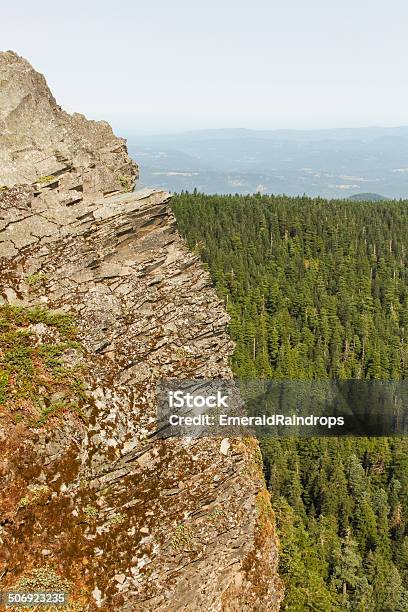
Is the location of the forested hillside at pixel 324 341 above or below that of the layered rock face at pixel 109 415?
below

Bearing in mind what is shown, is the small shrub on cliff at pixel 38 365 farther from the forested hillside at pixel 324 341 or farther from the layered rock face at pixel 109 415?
the forested hillside at pixel 324 341

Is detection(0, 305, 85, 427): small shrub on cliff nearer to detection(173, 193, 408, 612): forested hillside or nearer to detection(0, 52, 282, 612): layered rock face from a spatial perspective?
detection(0, 52, 282, 612): layered rock face

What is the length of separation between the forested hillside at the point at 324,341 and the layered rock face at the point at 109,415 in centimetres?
1417

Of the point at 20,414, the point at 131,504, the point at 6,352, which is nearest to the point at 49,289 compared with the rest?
the point at 6,352

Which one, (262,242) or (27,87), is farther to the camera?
(262,242)

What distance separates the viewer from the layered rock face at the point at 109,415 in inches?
521

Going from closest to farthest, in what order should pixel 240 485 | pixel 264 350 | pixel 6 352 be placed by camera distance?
pixel 6 352 < pixel 240 485 < pixel 264 350

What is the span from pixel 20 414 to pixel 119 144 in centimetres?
1629

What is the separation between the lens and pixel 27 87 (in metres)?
20.5

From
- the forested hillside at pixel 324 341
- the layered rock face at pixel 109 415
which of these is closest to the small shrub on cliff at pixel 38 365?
the layered rock face at pixel 109 415

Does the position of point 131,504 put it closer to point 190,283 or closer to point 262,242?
point 190,283

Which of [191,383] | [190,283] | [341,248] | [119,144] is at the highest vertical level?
[119,144]

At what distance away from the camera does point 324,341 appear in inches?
4596

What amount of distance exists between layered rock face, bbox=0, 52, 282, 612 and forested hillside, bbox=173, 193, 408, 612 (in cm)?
1417
